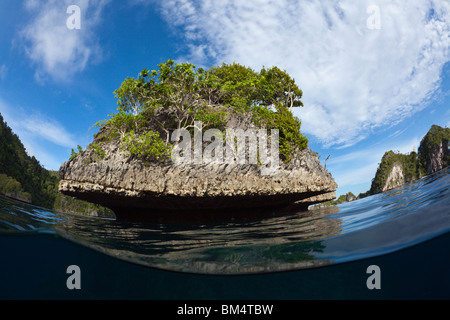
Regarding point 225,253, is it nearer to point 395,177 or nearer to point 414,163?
point 414,163

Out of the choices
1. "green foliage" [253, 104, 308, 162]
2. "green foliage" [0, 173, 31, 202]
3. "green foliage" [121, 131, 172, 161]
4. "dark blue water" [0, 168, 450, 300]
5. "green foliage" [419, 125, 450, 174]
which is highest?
"green foliage" [419, 125, 450, 174]

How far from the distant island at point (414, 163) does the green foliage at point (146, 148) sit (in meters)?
38.9

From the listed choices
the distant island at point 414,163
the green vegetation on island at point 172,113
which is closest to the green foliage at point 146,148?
the green vegetation on island at point 172,113

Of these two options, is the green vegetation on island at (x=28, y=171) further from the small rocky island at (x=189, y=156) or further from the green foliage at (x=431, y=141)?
the green foliage at (x=431, y=141)

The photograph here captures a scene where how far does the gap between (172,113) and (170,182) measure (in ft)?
15.4

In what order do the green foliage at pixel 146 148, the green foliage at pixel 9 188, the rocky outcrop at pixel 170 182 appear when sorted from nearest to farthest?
1. the rocky outcrop at pixel 170 182
2. the green foliage at pixel 146 148
3. the green foliage at pixel 9 188

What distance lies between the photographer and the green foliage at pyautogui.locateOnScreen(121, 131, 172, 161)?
379 inches

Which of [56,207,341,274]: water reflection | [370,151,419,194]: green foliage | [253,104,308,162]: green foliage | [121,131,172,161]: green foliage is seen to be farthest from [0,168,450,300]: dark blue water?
[370,151,419,194]: green foliage

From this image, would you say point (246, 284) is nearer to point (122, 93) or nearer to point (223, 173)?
point (223, 173)

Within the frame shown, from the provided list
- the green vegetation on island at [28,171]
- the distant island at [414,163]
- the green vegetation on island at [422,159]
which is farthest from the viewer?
the distant island at [414,163]

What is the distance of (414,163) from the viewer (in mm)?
45781

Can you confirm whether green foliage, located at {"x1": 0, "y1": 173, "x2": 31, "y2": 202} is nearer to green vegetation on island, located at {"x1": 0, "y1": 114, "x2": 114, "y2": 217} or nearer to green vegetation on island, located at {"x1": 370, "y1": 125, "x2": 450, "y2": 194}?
green vegetation on island, located at {"x1": 0, "y1": 114, "x2": 114, "y2": 217}

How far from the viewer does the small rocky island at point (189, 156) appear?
31.2 feet
